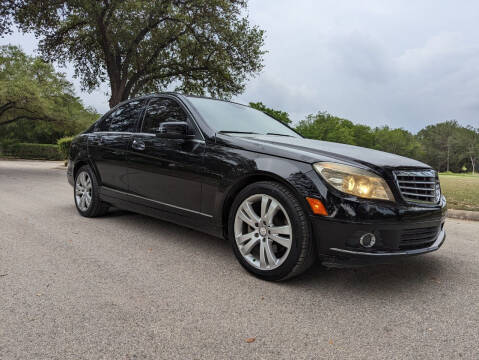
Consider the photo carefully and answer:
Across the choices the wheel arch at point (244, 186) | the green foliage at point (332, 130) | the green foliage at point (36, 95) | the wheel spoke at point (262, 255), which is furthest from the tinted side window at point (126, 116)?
the green foliage at point (332, 130)

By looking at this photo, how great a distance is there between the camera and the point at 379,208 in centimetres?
257

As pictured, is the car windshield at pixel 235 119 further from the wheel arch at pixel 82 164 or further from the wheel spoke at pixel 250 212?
the wheel arch at pixel 82 164

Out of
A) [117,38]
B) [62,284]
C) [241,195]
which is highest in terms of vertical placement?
[117,38]

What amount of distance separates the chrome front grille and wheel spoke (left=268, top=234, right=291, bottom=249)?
35.9 inches

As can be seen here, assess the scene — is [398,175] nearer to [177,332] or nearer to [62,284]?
[177,332]

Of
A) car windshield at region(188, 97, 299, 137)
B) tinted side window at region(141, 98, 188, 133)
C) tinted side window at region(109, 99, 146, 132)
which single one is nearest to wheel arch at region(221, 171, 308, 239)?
car windshield at region(188, 97, 299, 137)

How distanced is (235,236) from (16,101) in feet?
69.0

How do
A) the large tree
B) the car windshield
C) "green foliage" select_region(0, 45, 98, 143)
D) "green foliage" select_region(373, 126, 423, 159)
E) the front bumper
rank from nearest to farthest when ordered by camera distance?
the front bumper → the car windshield → the large tree → "green foliage" select_region(0, 45, 98, 143) → "green foliage" select_region(373, 126, 423, 159)

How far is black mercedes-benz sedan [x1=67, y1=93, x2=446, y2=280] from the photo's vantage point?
259 centimetres

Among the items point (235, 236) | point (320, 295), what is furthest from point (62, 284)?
point (320, 295)

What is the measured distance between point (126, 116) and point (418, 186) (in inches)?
135

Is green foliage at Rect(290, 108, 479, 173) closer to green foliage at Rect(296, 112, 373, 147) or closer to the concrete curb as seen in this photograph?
green foliage at Rect(296, 112, 373, 147)

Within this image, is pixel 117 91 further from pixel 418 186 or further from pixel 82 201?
pixel 418 186

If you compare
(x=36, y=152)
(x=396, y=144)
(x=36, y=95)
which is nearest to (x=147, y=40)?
(x=36, y=95)
